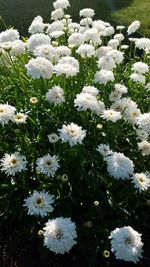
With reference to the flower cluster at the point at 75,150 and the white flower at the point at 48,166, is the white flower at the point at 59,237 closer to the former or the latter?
the flower cluster at the point at 75,150

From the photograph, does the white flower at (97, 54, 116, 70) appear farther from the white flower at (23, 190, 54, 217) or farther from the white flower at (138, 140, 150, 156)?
the white flower at (23, 190, 54, 217)

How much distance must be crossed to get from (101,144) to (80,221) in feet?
1.84

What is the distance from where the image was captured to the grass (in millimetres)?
7742

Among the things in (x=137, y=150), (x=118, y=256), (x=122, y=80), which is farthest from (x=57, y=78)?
(x=118, y=256)

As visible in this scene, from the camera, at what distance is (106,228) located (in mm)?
3137

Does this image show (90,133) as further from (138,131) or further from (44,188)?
(44,188)

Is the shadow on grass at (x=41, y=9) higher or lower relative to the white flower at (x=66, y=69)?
higher

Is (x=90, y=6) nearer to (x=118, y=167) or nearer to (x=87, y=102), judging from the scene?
(x=87, y=102)

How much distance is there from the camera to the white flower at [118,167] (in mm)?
2826

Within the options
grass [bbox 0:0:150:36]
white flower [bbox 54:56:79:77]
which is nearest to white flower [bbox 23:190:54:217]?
white flower [bbox 54:56:79:77]

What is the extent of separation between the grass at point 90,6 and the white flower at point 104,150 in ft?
15.1

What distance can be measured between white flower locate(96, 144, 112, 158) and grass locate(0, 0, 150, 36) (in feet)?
15.1

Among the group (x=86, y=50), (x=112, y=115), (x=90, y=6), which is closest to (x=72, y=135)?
(x=112, y=115)

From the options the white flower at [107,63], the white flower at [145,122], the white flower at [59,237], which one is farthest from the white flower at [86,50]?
the white flower at [59,237]
